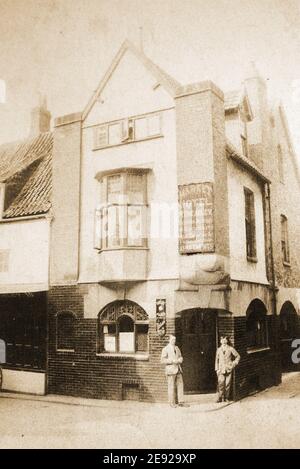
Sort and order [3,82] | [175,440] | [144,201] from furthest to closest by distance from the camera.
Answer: [144,201]
[3,82]
[175,440]

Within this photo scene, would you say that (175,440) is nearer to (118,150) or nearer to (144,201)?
(144,201)

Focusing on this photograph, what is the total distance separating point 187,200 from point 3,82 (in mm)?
5348

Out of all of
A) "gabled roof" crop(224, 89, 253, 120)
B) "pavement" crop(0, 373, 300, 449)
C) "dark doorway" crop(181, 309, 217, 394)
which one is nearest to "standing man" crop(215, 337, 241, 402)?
"pavement" crop(0, 373, 300, 449)

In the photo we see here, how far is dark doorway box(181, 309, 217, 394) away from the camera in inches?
480

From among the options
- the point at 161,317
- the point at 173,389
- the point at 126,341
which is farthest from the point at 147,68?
the point at 173,389

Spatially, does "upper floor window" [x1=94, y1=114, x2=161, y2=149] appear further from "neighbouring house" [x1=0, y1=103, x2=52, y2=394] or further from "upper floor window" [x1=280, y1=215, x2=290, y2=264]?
"upper floor window" [x1=280, y1=215, x2=290, y2=264]

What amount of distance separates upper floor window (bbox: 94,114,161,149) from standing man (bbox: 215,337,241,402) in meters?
5.80

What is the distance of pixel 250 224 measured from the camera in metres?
14.5

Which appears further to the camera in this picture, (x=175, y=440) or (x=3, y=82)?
(x=3, y=82)

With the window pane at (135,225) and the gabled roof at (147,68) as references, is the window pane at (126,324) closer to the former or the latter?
the window pane at (135,225)

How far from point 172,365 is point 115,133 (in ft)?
21.1

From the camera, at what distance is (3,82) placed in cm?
1138
